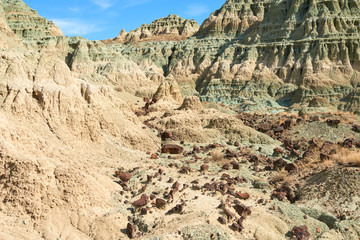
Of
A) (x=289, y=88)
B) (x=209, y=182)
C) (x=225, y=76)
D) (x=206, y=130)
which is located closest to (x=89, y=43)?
(x=225, y=76)

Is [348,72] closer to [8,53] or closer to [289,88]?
[289,88]

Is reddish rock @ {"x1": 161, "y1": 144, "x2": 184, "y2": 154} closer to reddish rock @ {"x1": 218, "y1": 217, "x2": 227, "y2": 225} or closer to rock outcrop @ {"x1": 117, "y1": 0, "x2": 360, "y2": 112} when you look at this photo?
reddish rock @ {"x1": 218, "y1": 217, "x2": 227, "y2": 225}

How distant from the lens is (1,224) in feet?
24.8

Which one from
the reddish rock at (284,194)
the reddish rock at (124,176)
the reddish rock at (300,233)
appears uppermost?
the reddish rock at (124,176)

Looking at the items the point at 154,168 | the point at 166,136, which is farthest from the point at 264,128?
the point at 154,168

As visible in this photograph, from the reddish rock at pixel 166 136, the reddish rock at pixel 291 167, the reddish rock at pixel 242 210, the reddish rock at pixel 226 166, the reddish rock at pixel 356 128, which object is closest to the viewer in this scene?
the reddish rock at pixel 242 210

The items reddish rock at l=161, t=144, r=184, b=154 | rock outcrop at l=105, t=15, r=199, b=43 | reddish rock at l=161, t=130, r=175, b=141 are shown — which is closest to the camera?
reddish rock at l=161, t=144, r=184, b=154

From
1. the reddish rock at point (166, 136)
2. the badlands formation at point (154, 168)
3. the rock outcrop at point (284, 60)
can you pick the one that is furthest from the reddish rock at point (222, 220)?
the rock outcrop at point (284, 60)

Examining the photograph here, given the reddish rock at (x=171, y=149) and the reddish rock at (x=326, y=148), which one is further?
the reddish rock at (x=326, y=148)

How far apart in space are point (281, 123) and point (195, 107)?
742 cm

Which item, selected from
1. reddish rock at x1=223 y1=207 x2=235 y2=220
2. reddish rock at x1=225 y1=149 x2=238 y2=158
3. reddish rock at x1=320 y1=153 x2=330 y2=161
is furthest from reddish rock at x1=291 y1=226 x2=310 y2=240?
reddish rock at x1=320 y1=153 x2=330 y2=161

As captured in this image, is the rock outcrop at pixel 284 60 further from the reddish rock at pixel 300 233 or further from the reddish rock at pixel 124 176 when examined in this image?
the reddish rock at pixel 124 176

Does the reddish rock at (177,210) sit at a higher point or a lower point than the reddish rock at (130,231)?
higher

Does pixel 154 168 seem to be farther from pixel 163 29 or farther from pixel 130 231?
pixel 163 29
